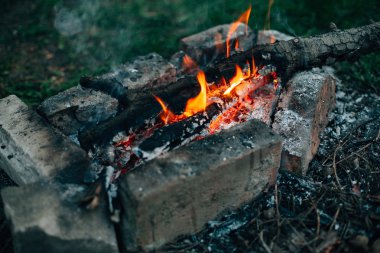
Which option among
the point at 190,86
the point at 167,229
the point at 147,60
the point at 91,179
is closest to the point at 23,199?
the point at 91,179

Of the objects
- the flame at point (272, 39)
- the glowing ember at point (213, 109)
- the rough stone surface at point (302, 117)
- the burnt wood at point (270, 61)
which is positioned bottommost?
the rough stone surface at point (302, 117)

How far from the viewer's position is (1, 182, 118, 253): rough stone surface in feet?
7.83

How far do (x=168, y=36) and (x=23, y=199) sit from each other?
3588 millimetres

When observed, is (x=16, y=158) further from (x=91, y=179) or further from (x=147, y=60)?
(x=147, y=60)

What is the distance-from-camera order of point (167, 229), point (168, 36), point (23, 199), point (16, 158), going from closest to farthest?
point (23, 199) → point (167, 229) → point (16, 158) → point (168, 36)

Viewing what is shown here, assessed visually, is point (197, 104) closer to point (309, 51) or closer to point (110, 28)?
point (309, 51)

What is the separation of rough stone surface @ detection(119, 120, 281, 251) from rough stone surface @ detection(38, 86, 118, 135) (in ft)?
3.03

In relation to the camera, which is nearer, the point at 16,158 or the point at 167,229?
the point at 167,229

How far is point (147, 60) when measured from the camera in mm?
3986

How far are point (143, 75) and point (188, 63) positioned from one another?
637 millimetres

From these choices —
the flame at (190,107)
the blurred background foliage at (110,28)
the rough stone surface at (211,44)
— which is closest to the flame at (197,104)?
the flame at (190,107)

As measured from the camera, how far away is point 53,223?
242 centimetres

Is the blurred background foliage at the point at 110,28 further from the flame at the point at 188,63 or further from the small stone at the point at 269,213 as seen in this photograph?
the small stone at the point at 269,213

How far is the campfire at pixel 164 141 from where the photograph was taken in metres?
2.51
